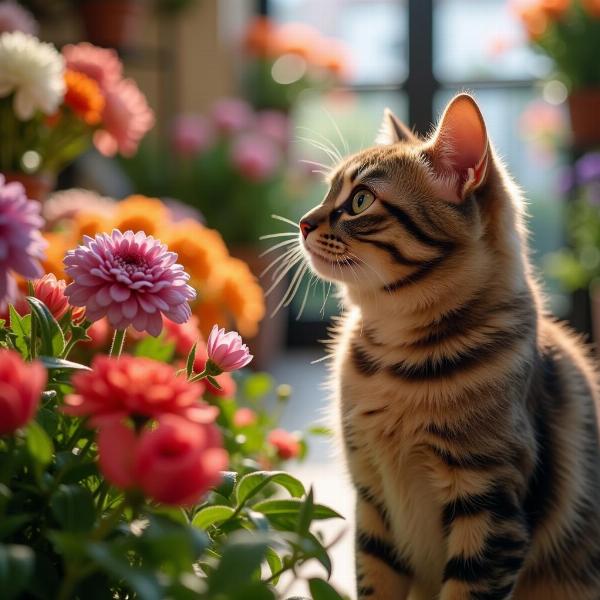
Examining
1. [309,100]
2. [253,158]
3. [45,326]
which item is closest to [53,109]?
[45,326]

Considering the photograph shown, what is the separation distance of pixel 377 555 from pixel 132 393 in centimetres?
67

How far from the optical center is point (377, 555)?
3.56 feet

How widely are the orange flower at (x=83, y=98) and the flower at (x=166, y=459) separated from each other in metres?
1.01

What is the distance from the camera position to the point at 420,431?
3.21 ft

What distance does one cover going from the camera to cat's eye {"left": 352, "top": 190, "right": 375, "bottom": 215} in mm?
1062

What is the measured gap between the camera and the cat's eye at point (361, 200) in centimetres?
106

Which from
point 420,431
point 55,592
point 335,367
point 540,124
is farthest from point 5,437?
point 540,124

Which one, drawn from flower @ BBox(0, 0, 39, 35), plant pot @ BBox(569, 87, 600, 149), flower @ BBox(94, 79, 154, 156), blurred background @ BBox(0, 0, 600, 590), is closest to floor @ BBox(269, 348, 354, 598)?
blurred background @ BBox(0, 0, 600, 590)

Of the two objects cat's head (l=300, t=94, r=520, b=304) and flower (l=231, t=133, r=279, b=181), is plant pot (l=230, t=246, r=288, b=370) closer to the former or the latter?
flower (l=231, t=133, r=279, b=181)

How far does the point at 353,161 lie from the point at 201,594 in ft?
2.47

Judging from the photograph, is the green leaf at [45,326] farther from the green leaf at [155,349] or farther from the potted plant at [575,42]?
the potted plant at [575,42]

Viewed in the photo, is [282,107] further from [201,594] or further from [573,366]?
[201,594]

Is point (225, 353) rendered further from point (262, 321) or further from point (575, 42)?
point (575, 42)

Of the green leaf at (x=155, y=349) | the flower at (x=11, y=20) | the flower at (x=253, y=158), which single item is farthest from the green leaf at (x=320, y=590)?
the flower at (x=253, y=158)
